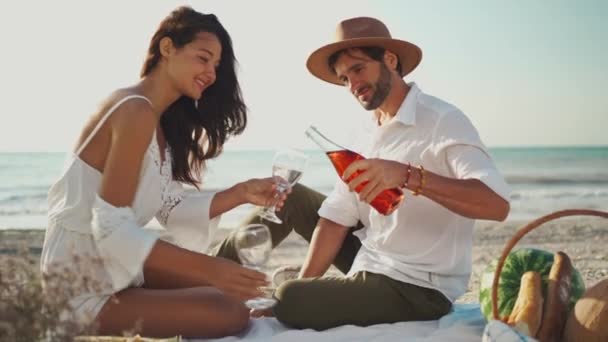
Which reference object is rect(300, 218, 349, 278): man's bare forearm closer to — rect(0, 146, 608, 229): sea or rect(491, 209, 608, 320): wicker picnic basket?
rect(491, 209, 608, 320): wicker picnic basket

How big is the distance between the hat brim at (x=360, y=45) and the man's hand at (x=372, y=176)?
943 millimetres

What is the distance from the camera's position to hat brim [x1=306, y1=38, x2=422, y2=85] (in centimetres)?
411

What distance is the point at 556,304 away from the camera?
347 cm

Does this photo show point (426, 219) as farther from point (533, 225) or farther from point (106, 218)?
point (106, 218)

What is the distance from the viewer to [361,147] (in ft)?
14.1

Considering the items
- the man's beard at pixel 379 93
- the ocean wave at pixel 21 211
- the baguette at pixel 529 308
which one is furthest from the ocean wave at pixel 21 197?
the baguette at pixel 529 308

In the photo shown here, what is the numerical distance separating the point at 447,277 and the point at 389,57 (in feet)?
3.84

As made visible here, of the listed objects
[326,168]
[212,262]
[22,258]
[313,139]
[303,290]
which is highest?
[313,139]

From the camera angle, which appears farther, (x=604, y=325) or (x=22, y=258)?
(x=604, y=325)

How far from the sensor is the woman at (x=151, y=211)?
336cm

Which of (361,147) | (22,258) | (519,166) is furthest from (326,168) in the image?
(22,258)

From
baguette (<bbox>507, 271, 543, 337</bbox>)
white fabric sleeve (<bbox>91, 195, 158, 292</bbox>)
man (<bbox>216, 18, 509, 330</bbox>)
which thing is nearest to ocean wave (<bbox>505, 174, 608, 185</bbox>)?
man (<bbox>216, 18, 509, 330</bbox>)

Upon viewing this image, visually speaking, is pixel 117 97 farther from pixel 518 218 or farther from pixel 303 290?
pixel 518 218

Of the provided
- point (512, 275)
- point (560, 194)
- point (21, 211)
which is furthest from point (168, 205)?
point (560, 194)
